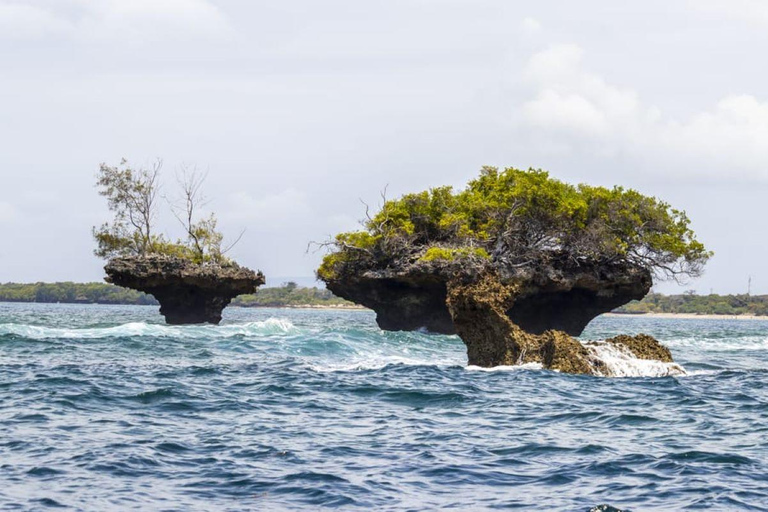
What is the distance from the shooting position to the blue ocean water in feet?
36.0

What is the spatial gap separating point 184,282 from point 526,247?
54.6ft

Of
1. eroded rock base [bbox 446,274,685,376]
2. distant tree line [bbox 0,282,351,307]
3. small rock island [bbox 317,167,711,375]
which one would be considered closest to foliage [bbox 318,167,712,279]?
small rock island [bbox 317,167,711,375]

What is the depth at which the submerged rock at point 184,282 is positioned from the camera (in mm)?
45188

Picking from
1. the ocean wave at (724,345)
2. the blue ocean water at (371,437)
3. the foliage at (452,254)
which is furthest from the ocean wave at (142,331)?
the ocean wave at (724,345)

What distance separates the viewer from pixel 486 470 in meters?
12.3

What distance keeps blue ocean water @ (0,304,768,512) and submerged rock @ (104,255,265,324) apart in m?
19.6

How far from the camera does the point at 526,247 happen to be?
145 feet

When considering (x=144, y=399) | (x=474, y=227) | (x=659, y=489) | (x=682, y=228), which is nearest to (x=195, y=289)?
(x=474, y=227)

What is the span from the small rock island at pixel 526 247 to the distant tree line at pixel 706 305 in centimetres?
12883

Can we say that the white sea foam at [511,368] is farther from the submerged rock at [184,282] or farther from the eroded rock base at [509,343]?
the submerged rock at [184,282]

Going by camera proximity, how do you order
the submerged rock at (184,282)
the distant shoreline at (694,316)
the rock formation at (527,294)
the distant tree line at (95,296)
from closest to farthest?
the rock formation at (527,294) → the submerged rock at (184,282) → the distant shoreline at (694,316) → the distant tree line at (95,296)

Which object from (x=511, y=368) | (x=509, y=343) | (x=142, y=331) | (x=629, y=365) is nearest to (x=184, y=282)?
(x=142, y=331)

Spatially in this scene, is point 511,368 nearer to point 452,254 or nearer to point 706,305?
point 452,254

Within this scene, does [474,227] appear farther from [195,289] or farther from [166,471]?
[166,471]
